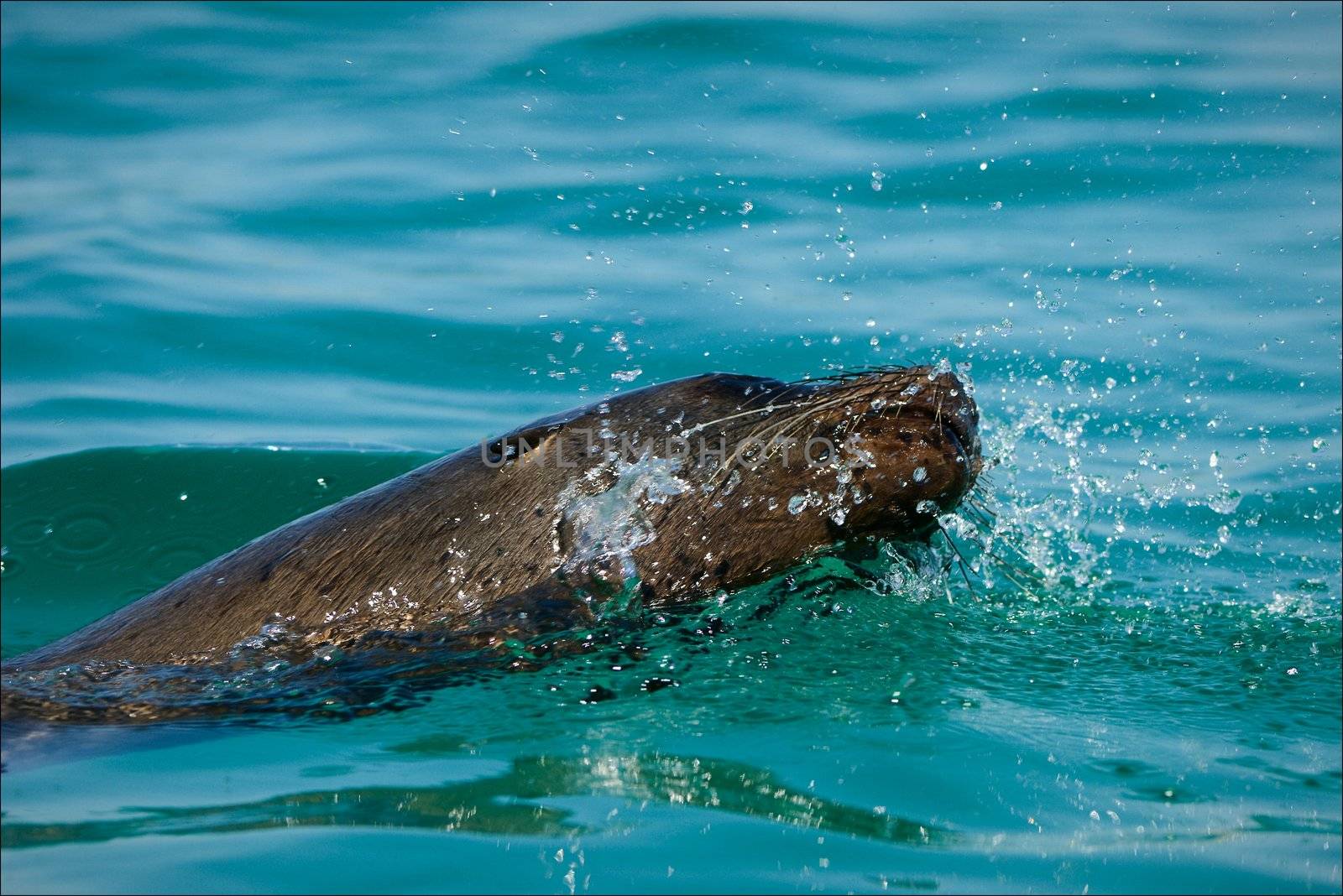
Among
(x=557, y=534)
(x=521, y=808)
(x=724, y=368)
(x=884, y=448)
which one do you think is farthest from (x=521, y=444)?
(x=724, y=368)

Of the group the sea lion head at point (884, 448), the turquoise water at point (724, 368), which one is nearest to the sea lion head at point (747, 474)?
the sea lion head at point (884, 448)

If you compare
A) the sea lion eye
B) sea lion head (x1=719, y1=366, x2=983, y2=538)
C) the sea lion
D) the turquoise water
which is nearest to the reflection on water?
the turquoise water

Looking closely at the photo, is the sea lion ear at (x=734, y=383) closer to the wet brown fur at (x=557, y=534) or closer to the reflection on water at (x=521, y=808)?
the wet brown fur at (x=557, y=534)

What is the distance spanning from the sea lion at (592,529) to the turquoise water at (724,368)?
22 centimetres

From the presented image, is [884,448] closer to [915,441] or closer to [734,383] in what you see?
[915,441]

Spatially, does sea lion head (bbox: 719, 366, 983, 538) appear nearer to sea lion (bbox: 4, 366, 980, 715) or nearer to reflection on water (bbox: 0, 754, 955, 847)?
sea lion (bbox: 4, 366, 980, 715)

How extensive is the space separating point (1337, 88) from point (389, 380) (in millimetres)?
7574

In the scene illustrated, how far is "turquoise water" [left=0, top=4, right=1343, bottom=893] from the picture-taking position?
3.90 meters

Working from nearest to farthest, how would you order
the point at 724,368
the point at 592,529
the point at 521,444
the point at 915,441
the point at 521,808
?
the point at 521,808 → the point at 915,441 → the point at 592,529 → the point at 521,444 → the point at 724,368

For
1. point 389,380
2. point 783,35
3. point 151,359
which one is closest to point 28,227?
point 151,359

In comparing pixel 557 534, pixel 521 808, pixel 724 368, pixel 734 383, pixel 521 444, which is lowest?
pixel 521 808

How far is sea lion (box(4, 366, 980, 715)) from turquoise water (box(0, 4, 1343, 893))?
0.22m

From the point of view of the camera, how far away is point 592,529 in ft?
15.8

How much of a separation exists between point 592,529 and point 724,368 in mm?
3783
